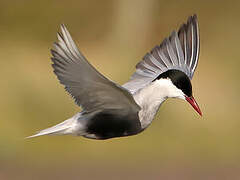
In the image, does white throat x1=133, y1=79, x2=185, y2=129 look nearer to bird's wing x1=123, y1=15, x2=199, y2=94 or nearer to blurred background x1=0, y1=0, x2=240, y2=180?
bird's wing x1=123, y1=15, x2=199, y2=94

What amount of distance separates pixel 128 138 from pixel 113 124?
11.5ft

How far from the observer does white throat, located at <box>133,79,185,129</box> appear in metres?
5.15

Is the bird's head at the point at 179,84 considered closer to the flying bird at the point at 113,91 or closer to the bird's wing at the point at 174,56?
the flying bird at the point at 113,91

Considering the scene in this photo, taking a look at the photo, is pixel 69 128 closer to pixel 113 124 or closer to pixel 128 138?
pixel 113 124

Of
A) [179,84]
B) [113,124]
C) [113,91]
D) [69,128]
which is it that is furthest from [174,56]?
[113,91]

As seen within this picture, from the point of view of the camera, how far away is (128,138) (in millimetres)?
8656

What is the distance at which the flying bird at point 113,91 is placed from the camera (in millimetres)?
4656

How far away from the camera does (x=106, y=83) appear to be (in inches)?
184

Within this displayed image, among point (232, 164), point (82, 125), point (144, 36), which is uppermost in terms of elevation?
point (144, 36)

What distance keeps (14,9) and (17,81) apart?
10.2ft

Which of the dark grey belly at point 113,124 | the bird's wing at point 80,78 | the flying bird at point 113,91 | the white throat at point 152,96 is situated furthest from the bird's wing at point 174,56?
the bird's wing at point 80,78

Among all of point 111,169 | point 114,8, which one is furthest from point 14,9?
point 111,169

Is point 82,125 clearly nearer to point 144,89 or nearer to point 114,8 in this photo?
point 144,89

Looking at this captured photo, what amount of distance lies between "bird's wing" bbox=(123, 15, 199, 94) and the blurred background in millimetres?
2449
